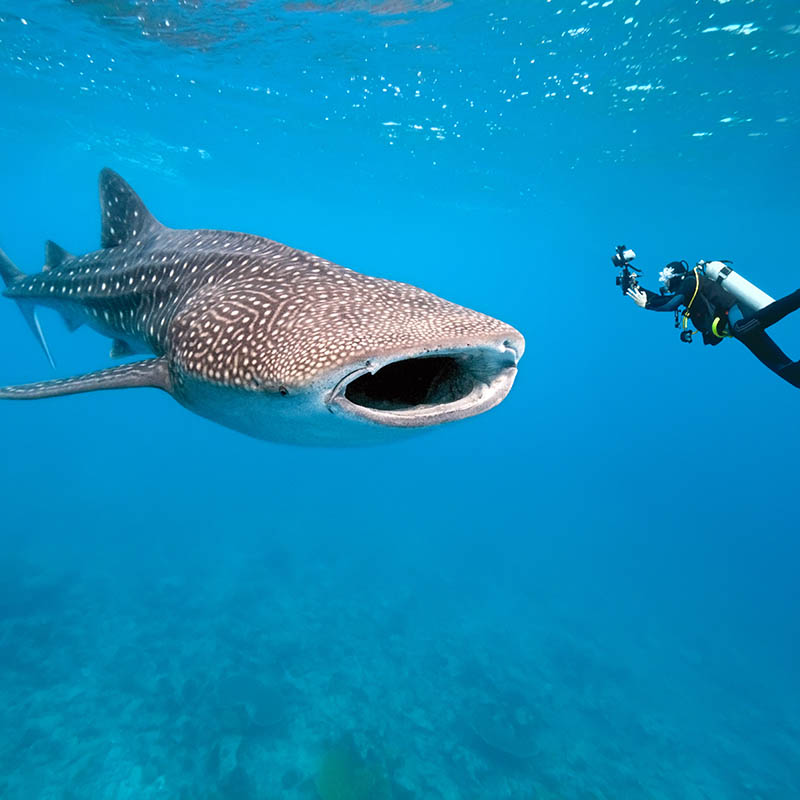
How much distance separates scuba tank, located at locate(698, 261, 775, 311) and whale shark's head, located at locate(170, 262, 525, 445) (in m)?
6.16

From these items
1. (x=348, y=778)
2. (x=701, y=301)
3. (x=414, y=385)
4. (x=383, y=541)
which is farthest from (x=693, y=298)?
(x=383, y=541)

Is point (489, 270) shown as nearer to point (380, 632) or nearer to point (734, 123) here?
point (734, 123)

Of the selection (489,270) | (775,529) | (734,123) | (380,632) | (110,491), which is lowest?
(110,491)

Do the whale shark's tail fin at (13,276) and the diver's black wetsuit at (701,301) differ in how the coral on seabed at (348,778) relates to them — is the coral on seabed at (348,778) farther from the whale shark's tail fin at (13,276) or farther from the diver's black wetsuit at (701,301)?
the diver's black wetsuit at (701,301)

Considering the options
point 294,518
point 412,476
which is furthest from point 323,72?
point 412,476

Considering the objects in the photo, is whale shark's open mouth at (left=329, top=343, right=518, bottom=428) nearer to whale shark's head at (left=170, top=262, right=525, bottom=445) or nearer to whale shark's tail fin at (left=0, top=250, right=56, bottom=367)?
whale shark's head at (left=170, top=262, right=525, bottom=445)

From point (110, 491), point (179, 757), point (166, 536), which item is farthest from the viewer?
point (110, 491)

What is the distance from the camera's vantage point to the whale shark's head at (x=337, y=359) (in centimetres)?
221

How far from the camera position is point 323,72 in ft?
58.1

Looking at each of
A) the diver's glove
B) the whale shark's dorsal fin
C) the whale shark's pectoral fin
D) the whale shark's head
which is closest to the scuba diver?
the diver's glove

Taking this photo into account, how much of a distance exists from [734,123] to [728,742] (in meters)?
19.7

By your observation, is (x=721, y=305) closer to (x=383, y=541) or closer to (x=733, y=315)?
(x=733, y=315)

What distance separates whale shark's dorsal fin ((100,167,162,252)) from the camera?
5.88 metres

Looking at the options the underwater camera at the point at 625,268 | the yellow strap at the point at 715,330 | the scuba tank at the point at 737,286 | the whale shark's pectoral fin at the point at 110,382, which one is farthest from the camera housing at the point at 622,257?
the whale shark's pectoral fin at the point at 110,382
